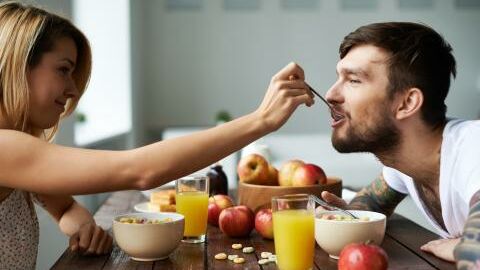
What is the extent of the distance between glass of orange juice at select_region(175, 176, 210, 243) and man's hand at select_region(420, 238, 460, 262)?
0.55 meters

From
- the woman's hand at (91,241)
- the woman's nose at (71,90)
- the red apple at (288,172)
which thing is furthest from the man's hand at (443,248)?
the woman's nose at (71,90)

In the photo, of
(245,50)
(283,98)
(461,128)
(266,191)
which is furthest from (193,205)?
(245,50)

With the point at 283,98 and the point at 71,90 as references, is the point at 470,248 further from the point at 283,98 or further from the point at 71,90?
the point at 71,90

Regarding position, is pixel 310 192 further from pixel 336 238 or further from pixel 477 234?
pixel 477 234

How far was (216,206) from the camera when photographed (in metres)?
1.87

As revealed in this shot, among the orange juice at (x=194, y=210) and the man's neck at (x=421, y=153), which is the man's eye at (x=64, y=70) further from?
the man's neck at (x=421, y=153)

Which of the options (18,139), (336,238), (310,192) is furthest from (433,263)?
(18,139)

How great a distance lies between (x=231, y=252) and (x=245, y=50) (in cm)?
461

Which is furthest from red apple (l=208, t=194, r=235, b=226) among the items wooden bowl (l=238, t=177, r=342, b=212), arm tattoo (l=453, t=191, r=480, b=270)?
arm tattoo (l=453, t=191, r=480, b=270)

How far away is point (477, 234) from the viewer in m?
1.07

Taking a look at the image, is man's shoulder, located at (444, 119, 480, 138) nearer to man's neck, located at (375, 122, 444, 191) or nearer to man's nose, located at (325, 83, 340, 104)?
man's neck, located at (375, 122, 444, 191)

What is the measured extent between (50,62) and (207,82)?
4.47 m

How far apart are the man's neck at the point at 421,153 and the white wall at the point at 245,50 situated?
14.0ft

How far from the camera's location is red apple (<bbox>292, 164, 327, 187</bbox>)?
5.99 feet
